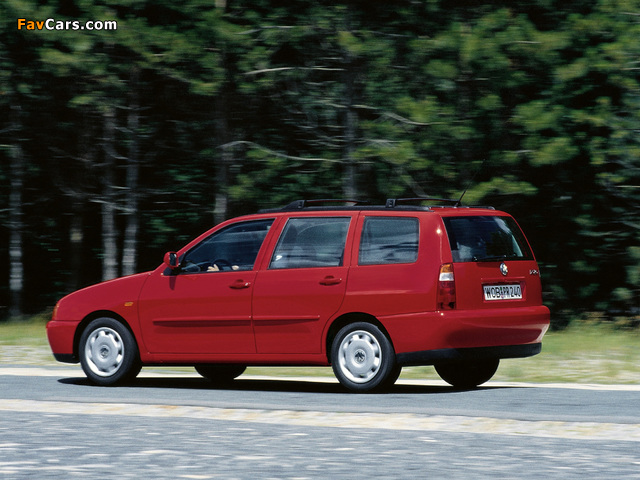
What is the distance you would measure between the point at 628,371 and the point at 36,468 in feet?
26.2

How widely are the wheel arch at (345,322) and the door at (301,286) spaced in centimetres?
9

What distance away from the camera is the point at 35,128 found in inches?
873

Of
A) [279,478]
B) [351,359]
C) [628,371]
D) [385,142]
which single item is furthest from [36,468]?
[385,142]

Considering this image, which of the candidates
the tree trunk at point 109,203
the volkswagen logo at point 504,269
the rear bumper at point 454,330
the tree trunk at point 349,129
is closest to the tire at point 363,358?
the rear bumper at point 454,330

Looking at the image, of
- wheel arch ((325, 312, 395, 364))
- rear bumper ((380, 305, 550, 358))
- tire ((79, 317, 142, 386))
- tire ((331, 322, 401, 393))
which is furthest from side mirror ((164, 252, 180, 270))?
rear bumper ((380, 305, 550, 358))

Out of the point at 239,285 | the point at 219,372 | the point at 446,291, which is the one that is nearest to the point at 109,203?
the point at 219,372

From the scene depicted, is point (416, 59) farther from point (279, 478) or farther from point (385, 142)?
point (279, 478)

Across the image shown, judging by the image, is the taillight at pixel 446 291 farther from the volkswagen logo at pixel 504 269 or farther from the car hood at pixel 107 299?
the car hood at pixel 107 299

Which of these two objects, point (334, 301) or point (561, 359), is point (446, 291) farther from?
point (561, 359)

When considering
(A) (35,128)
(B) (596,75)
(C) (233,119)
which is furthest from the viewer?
(A) (35,128)

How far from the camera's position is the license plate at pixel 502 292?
1112 centimetres

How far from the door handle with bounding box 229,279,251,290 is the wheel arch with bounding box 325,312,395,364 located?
0.89m

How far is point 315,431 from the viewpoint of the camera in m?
8.97

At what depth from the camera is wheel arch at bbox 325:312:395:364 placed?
1116cm
